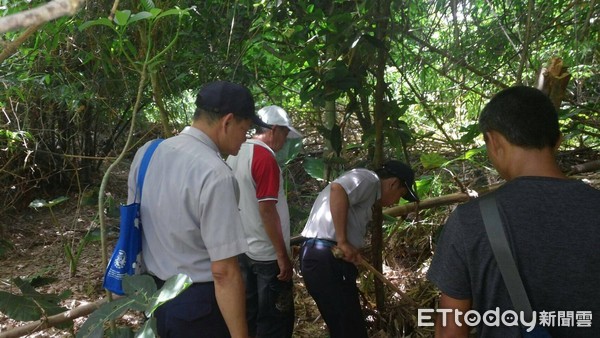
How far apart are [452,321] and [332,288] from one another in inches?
65.5

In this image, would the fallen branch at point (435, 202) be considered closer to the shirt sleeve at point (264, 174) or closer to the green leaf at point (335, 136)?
the green leaf at point (335, 136)

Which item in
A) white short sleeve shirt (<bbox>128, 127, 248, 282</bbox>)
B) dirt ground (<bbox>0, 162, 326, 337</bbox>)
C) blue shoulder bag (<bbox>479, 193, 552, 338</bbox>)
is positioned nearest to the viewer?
blue shoulder bag (<bbox>479, 193, 552, 338</bbox>)

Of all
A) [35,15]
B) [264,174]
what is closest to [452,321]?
[35,15]

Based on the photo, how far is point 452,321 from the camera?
A: 1.55 meters

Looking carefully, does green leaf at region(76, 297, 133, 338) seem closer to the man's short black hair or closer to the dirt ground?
the man's short black hair

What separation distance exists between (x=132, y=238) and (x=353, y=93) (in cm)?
173

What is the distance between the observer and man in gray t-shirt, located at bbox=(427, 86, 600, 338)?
4.58ft

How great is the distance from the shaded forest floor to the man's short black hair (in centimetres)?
223

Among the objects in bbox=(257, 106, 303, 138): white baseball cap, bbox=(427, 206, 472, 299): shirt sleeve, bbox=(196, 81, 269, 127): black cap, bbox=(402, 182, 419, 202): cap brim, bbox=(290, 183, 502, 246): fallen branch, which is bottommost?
bbox=(290, 183, 502, 246): fallen branch

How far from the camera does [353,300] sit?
325 cm

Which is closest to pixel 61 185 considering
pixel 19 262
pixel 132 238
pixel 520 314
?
pixel 19 262

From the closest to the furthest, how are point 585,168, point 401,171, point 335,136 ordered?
point 401,171
point 335,136
point 585,168

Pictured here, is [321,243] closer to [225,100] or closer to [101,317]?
[225,100]

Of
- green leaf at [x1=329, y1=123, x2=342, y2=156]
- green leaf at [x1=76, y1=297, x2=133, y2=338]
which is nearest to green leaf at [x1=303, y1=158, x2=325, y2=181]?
green leaf at [x1=329, y1=123, x2=342, y2=156]
